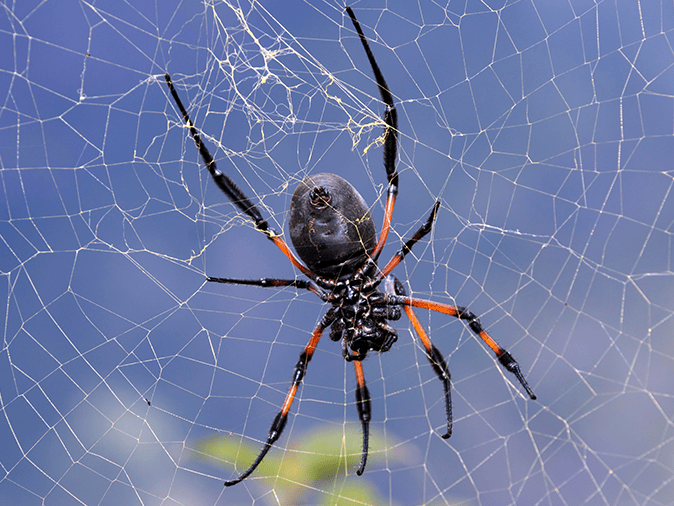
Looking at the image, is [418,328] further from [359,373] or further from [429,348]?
[359,373]

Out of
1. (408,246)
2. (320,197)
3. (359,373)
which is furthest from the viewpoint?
(359,373)

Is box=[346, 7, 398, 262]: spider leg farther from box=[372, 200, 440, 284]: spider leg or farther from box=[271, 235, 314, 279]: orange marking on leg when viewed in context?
box=[271, 235, 314, 279]: orange marking on leg

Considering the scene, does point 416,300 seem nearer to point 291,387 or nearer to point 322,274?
point 322,274

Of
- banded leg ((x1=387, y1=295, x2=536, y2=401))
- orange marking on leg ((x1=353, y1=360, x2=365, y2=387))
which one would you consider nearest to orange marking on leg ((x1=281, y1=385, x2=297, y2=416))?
orange marking on leg ((x1=353, y1=360, x2=365, y2=387))

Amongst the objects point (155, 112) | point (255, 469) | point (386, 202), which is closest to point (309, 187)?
point (386, 202)

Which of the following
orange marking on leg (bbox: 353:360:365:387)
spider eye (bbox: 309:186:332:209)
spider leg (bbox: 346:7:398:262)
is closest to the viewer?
spider leg (bbox: 346:7:398:262)

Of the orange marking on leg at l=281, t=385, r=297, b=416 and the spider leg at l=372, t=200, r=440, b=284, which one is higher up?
the spider leg at l=372, t=200, r=440, b=284

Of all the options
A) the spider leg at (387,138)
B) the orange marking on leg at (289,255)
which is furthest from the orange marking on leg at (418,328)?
the orange marking on leg at (289,255)

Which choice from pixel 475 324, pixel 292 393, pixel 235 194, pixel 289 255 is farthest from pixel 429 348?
pixel 235 194
